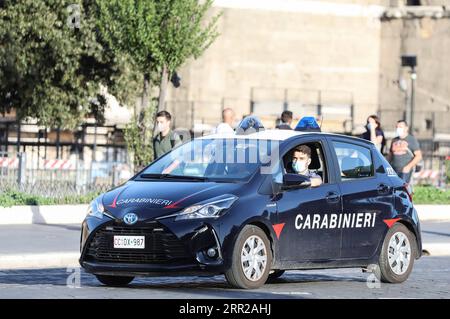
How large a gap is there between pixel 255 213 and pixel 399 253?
8.22 feet

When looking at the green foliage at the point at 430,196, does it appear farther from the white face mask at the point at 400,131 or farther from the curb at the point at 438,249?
the curb at the point at 438,249

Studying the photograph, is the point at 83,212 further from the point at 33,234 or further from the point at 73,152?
the point at 73,152

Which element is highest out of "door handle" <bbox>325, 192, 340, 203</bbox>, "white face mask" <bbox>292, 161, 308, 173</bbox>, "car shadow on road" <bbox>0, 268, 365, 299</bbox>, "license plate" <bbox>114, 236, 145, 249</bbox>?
"white face mask" <bbox>292, 161, 308, 173</bbox>

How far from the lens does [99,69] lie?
139ft

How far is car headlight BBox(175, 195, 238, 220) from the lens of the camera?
507 inches

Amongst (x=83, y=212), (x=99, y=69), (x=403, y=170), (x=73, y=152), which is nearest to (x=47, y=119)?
(x=99, y=69)

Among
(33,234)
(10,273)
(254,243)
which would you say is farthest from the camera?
(33,234)

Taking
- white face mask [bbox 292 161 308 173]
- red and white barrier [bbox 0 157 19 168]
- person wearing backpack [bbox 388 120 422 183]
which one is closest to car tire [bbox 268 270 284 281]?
white face mask [bbox 292 161 308 173]

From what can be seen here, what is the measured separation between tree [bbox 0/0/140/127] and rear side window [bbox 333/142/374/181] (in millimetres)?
24992

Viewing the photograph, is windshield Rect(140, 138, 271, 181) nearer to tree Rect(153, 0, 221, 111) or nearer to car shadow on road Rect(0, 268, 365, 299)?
car shadow on road Rect(0, 268, 365, 299)

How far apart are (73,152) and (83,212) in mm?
25102

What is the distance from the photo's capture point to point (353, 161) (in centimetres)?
1492

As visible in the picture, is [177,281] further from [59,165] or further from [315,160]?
[59,165]

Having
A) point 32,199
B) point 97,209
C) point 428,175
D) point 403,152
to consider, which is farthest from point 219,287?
point 428,175
